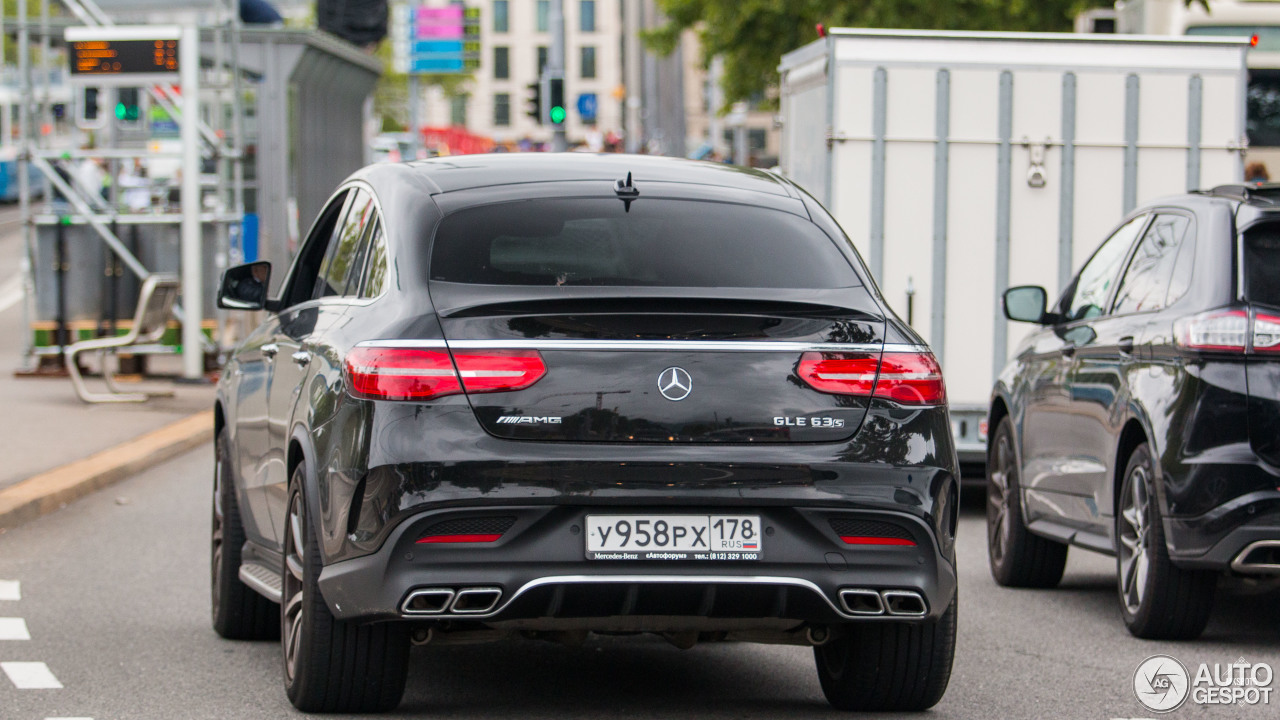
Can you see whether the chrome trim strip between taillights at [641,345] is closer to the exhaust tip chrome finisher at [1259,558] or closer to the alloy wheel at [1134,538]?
the exhaust tip chrome finisher at [1259,558]

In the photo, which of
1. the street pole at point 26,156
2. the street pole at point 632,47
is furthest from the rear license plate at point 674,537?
the street pole at point 632,47

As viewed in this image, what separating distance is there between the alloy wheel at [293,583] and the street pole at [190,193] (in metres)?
12.1

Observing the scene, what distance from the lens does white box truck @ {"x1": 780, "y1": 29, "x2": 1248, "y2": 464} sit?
11.9 meters

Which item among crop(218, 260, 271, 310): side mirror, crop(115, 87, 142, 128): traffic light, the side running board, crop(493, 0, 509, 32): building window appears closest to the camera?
the side running board

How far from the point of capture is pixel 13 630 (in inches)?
299

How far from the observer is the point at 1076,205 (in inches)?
476

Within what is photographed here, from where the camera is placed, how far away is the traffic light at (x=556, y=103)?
3039 cm

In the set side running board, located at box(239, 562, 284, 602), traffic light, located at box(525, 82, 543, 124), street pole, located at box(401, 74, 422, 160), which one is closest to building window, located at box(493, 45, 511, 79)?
street pole, located at box(401, 74, 422, 160)

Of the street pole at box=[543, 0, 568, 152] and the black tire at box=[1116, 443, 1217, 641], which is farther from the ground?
the street pole at box=[543, 0, 568, 152]

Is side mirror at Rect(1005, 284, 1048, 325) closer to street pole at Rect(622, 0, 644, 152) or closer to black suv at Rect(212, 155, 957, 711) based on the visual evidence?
black suv at Rect(212, 155, 957, 711)

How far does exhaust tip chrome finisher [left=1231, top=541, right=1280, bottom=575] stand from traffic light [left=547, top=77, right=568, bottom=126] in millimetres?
23865

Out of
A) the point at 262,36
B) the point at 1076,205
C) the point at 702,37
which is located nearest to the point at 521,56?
the point at 702,37

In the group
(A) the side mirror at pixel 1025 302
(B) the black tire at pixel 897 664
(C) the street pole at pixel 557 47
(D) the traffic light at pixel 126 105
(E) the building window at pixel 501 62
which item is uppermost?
(E) the building window at pixel 501 62

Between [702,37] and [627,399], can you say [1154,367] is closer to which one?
[627,399]
